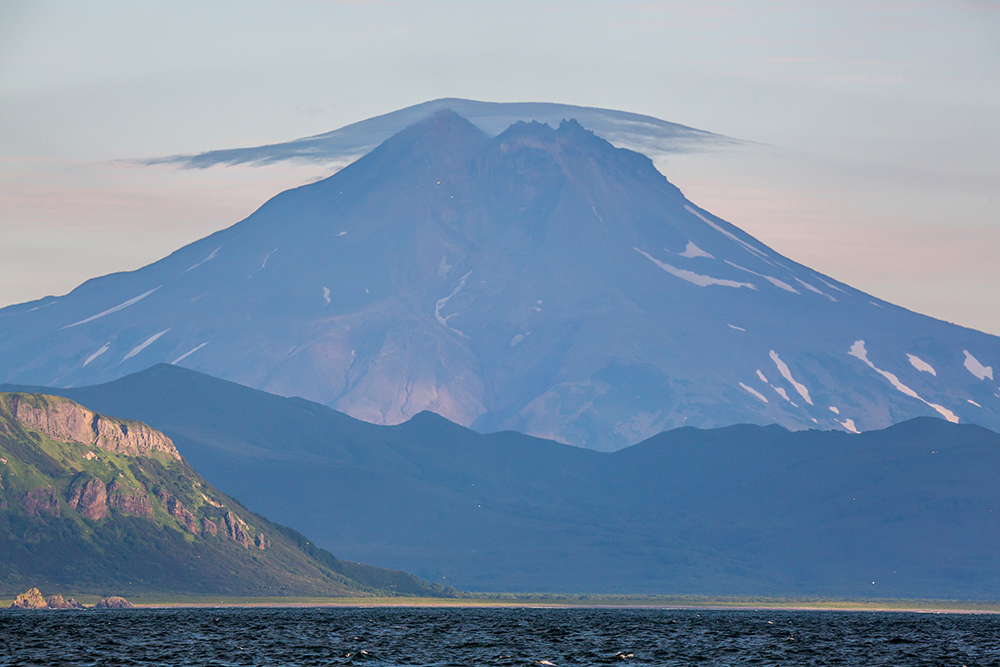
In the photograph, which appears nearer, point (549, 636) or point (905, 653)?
point (905, 653)

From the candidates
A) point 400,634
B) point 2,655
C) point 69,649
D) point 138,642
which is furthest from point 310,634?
point 2,655

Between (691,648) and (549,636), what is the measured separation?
33310mm

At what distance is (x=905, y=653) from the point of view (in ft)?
528

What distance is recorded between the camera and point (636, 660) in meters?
142

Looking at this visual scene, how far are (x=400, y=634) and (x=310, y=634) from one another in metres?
12.8

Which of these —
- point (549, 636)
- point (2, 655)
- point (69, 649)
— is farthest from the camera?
point (549, 636)

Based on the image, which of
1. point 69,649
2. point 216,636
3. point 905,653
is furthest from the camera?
point 216,636

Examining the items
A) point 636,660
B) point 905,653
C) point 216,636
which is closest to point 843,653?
point 905,653

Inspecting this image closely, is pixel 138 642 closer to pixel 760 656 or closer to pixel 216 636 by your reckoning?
pixel 216 636

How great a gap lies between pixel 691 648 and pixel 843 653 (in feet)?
55.4

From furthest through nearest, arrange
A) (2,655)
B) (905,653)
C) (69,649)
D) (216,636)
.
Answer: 1. (216,636)
2. (905,653)
3. (69,649)
4. (2,655)

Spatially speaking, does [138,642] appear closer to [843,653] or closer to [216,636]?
[216,636]

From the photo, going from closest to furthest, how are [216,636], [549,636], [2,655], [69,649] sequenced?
[2,655], [69,649], [216,636], [549,636]

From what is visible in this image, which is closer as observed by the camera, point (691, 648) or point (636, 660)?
point (636, 660)
